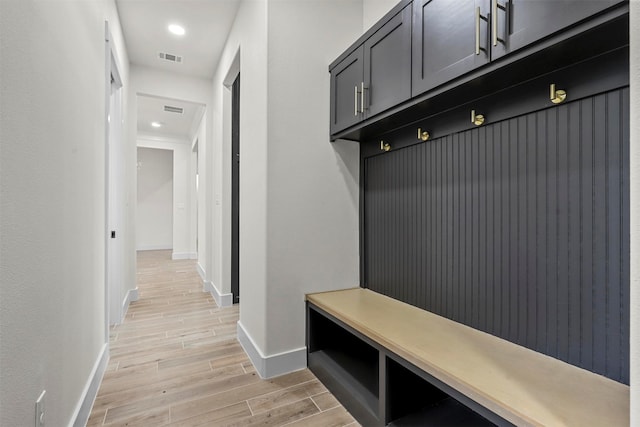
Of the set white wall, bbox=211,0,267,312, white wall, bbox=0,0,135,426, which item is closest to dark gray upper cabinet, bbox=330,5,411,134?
white wall, bbox=211,0,267,312

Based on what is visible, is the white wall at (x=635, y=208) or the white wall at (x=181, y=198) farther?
the white wall at (x=181, y=198)

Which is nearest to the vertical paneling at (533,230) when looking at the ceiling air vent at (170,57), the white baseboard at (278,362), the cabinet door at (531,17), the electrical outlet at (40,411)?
the cabinet door at (531,17)

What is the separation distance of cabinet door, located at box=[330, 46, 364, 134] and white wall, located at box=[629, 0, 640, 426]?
1.32 meters

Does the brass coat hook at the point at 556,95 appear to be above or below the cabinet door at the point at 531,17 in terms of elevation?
below

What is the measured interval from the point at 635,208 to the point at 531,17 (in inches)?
28.8

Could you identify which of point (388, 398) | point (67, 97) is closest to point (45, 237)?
point (67, 97)

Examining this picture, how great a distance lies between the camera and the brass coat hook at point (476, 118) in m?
1.49

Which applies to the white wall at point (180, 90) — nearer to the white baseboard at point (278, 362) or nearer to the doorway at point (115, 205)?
the doorway at point (115, 205)

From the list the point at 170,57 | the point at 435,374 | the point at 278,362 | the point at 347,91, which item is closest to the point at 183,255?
the point at 170,57

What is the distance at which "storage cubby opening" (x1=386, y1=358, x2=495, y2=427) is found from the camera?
146 centimetres

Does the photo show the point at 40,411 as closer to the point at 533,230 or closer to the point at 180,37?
the point at 533,230

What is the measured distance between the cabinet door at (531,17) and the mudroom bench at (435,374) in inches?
45.9

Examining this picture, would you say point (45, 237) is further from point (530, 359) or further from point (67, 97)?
point (530, 359)

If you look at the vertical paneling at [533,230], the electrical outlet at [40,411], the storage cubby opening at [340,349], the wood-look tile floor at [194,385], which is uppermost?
the vertical paneling at [533,230]
